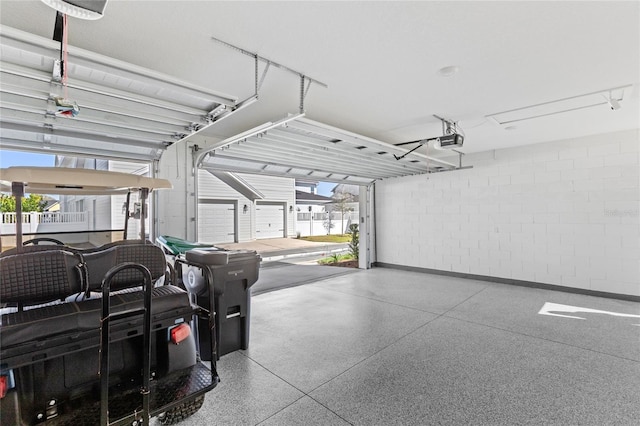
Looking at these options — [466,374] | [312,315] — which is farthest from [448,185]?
[466,374]

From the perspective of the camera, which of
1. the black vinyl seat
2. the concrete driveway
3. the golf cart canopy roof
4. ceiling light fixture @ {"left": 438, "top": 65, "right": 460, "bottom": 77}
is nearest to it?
the black vinyl seat

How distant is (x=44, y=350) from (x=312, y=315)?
330cm

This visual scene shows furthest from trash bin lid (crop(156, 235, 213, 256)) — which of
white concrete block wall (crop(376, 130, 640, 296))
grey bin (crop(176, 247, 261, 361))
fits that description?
white concrete block wall (crop(376, 130, 640, 296))

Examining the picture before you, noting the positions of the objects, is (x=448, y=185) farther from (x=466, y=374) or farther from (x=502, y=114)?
(x=466, y=374)

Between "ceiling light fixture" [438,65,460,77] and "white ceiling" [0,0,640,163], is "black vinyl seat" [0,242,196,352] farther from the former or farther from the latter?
"ceiling light fixture" [438,65,460,77]

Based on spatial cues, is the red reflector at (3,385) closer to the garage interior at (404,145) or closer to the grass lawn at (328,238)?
the garage interior at (404,145)

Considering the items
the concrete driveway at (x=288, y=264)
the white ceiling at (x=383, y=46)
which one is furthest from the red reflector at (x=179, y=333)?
the concrete driveway at (x=288, y=264)

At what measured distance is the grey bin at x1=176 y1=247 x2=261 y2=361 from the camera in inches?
119

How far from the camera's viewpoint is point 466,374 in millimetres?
2730

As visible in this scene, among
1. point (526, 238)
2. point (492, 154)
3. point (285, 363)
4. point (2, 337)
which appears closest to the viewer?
point (2, 337)

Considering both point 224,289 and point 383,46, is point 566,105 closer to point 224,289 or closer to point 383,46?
point 383,46

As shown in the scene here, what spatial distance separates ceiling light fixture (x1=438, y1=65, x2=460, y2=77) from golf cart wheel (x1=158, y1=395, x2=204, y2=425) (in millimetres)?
3548

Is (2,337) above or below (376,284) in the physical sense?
above

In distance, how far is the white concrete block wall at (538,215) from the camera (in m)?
5.18
